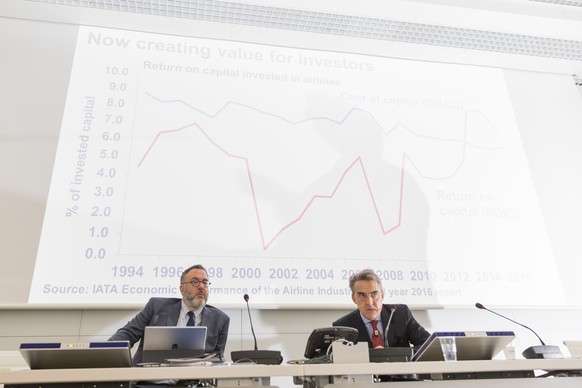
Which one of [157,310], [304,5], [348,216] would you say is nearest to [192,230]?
[157,310]

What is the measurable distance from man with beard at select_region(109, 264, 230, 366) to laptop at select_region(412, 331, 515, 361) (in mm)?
1095

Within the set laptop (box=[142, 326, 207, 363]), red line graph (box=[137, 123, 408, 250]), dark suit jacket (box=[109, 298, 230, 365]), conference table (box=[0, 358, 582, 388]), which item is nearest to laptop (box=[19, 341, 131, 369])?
conference table (box=[0, 358, 582, 388])

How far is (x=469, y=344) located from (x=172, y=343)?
0.94 metres

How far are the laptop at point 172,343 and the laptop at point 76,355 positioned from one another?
0.23m

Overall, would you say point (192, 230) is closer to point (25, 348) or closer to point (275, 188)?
point (275, 188)

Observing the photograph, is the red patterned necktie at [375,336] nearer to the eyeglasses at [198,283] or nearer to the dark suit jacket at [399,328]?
the dark suit jacket at [399,328]

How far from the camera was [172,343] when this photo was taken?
A: 148 centimetres

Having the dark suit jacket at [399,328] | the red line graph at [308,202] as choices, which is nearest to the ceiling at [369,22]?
the red line graph at [308,202]

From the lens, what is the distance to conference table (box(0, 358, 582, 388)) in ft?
3.54

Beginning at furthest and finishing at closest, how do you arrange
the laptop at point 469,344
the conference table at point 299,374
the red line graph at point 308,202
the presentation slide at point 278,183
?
the red line graph at point 308,202 < the presentation slide at point 278,183 < the laptop at point 469,344 < the conference table at point 299,374

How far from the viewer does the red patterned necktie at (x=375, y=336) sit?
2.17 m

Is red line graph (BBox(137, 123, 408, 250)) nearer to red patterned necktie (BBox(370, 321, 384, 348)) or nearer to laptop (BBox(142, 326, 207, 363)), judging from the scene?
red patterned necktie (BBox(370, 321, 384, 348))

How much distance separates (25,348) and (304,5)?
2552 mm

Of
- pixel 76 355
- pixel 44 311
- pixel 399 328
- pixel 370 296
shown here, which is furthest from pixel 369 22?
pixel 76 355
